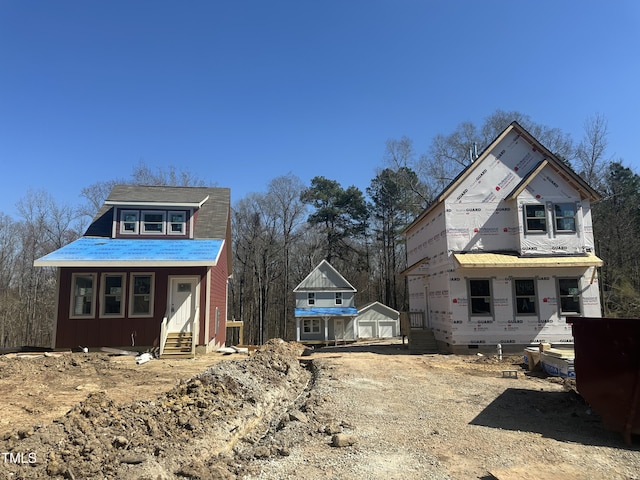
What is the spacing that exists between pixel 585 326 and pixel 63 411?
8.84 metres

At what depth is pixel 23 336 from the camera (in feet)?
93.3

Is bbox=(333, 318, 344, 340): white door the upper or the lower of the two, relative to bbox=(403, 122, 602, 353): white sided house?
lower

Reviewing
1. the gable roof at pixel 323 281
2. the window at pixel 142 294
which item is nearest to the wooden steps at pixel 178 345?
the window at pixel 142 294

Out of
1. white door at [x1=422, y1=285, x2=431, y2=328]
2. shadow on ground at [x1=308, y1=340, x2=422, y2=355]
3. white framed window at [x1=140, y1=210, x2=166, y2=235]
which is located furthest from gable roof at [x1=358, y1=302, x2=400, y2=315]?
white framed window at [x1=140, y1=210, x2=166, y2=235]

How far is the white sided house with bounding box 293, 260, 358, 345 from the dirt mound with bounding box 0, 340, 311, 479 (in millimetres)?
25721

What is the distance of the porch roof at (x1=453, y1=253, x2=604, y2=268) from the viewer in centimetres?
1477

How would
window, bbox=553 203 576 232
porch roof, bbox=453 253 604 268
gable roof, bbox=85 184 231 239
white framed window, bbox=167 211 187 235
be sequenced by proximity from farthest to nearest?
white framed window, bbox=167 211 187 235, gable roof, bbox=85 184 231 239, window, bbox=553 203 576 232, porch roof, bbox=453 253 604 268

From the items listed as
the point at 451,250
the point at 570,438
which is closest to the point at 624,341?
the point at 570,438

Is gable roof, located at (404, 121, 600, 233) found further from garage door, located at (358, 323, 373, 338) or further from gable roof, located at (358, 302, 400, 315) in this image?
garage door, located at (358, 323, 373, 338)

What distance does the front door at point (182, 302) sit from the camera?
14.5 meters

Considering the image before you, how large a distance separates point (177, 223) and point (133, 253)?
2.85 meters

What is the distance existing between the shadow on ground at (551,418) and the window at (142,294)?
1200 centimetres

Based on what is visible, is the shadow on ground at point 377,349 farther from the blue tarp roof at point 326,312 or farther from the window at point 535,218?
the blue tarp roof at point 326,312

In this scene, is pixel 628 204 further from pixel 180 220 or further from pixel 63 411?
pixel 63 411
